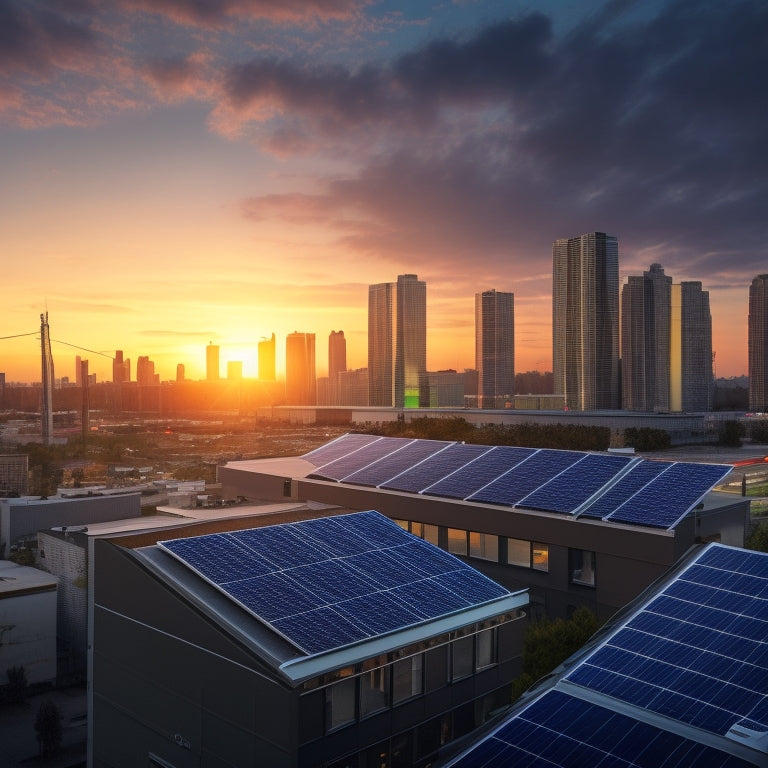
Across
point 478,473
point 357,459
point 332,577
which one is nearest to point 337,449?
point 357,459

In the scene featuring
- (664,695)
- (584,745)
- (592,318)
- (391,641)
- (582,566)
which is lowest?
(582,566)

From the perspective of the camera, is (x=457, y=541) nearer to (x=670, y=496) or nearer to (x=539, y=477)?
(x=539, y=477)

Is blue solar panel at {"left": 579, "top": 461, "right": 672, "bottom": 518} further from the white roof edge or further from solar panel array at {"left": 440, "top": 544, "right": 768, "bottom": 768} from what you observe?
solar panel array at {"left": 440, "top": 544, "right": 768, "bottom": 768}

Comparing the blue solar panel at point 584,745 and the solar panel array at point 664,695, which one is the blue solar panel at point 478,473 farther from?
the blue solar panel at point 584,745

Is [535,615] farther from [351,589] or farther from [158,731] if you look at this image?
[158,731]

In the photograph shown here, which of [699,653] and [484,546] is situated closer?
[699,653]

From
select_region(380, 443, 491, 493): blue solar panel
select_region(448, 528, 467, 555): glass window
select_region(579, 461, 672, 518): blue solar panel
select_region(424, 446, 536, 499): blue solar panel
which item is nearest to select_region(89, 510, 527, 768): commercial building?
select_region(579, 461, 672, 518): blue solar panel

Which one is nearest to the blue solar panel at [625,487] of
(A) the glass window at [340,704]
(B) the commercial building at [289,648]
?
(B) the commercial building at [289,648]
